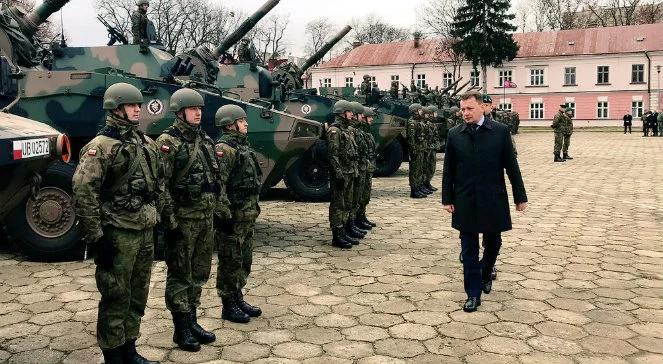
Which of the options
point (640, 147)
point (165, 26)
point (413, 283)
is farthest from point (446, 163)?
point (165, 26)

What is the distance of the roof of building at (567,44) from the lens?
A: 43906mm

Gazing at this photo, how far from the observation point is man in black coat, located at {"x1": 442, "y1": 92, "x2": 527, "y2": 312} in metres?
A: 4.63

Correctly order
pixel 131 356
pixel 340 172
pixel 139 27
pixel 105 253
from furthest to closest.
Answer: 1. pixel 139 27
2. pixel 340 172
3. pixel 131 356
4. pixel 105 253

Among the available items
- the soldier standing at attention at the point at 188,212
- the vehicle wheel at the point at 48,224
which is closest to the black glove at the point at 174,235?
the soldier standing at attention at the point at 188,212

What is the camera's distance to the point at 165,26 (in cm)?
4428

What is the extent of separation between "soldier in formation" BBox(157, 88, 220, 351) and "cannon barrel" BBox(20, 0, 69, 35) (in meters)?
3.87

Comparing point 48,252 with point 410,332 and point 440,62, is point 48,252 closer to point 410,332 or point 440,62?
point 410,332

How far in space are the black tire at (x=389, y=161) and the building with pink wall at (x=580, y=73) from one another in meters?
27.3

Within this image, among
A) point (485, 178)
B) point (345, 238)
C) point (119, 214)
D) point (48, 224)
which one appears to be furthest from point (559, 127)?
point (119, 214)

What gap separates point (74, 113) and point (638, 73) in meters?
44.5

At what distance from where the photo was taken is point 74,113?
6.70 metres

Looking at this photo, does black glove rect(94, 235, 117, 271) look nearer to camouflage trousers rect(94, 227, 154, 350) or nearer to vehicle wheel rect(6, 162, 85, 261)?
camouflage trousers rect(94, 227, 154, 350)

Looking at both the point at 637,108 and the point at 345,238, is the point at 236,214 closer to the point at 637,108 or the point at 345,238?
the point at 345,238

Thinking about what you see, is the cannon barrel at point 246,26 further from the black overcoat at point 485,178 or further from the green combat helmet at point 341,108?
the black overcoat at point 485,178
